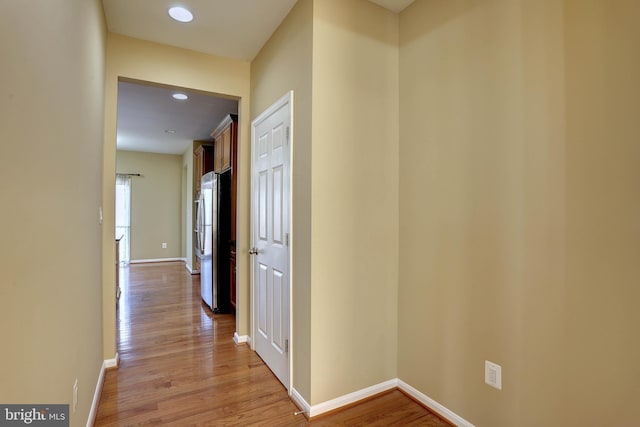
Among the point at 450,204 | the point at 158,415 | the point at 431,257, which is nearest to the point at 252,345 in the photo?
the point at 158,415

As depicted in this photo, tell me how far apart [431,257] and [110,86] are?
9.05ft

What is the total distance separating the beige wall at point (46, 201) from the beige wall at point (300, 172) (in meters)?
1.18

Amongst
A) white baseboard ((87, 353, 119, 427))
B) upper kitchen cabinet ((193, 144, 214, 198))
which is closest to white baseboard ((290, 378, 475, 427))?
white baseboard ((87, 353, 119, 427))

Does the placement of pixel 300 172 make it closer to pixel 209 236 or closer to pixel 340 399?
pixel 340 399

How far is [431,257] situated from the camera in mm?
2107

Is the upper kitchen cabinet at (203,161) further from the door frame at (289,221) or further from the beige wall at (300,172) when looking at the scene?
the beige wall at (300,172)

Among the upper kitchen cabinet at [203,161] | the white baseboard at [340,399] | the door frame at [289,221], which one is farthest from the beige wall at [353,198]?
the upper kitchen cabinet at [203,161]

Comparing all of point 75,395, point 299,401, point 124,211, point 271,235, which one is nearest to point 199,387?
point 299,401

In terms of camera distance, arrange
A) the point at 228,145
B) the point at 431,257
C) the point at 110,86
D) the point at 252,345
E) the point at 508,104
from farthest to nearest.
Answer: the point at 228,145
the point at 252,345
the point at 110,86
the point at 431,257
the point at 508,104

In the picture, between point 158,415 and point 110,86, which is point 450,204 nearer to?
point 158,415

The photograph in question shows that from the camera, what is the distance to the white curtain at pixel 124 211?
7.58 metres

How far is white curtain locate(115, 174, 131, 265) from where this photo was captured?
7582mm

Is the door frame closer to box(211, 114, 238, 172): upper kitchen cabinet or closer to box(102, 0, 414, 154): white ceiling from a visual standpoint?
box(102, 0, 414, 154): white ceiling

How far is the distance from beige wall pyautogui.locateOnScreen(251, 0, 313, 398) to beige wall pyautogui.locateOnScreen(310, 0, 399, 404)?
0.18 feet
